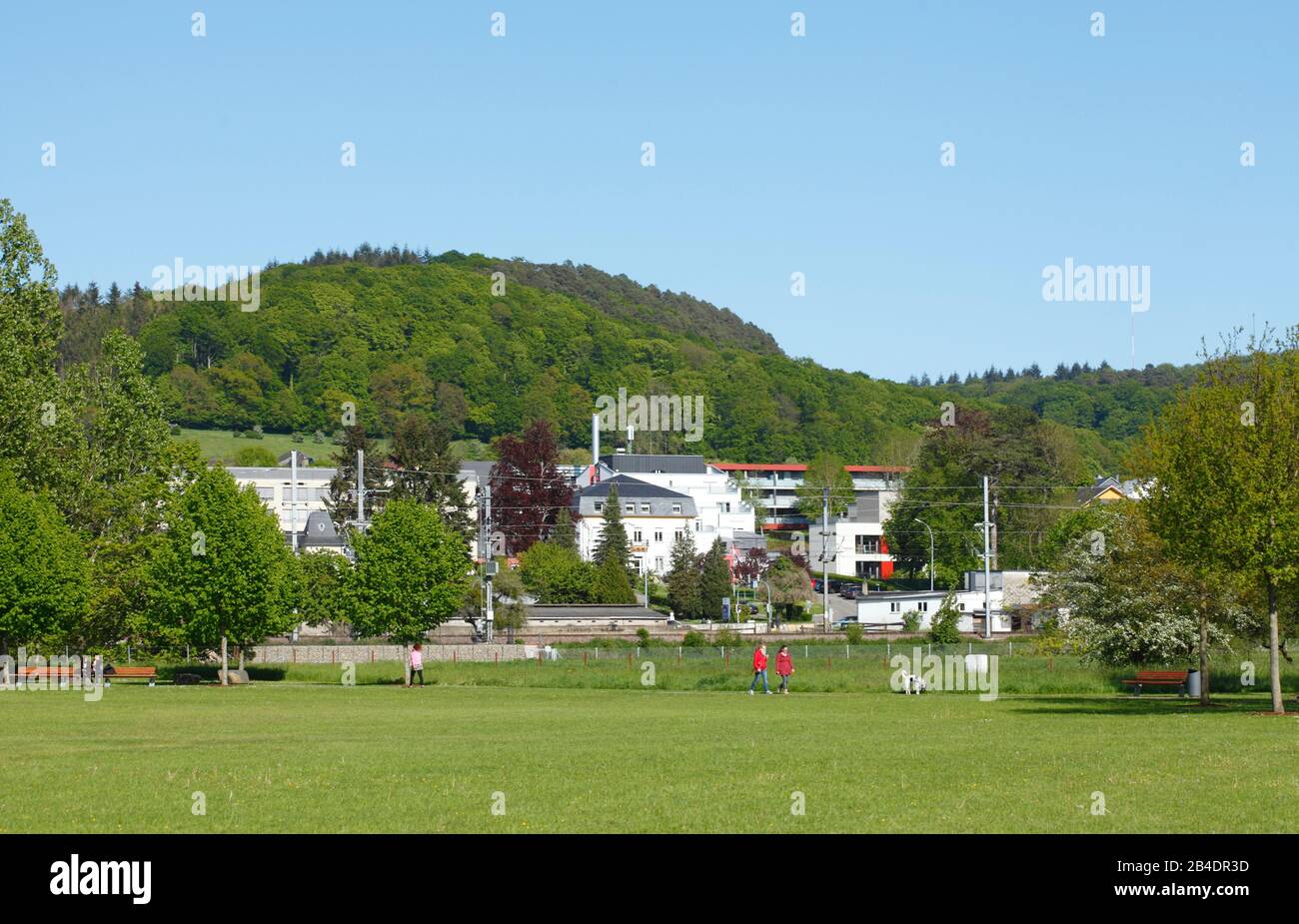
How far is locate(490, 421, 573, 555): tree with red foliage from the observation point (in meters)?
155

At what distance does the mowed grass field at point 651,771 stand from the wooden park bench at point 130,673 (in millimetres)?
27741

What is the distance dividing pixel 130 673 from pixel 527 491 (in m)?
87.9

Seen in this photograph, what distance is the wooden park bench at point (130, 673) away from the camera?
2630 inches

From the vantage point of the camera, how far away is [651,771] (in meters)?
21.7

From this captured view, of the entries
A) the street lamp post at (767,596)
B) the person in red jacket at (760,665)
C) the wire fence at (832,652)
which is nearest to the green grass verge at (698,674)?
the wire fence at (832,652)

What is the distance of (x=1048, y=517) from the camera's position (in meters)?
144

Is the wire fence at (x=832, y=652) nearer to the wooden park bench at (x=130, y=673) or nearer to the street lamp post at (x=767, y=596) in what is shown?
the wooden park bench at (x=130, y=673)

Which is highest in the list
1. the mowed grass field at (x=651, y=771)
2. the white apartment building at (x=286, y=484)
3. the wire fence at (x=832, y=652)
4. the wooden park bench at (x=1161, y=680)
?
the white apartment building at (x=286, y=484)

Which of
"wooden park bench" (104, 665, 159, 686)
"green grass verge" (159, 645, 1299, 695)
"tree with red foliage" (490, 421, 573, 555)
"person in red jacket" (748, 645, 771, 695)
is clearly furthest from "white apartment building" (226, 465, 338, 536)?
"person in red jacket" (748, 645, 771, 695)

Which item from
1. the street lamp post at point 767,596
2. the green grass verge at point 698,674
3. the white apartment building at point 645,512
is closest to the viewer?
the green grass verge at point 698,674
